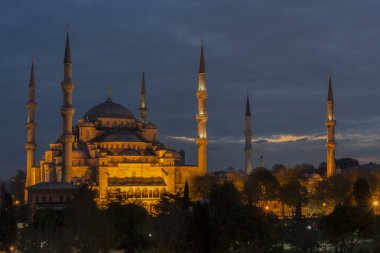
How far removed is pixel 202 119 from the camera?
225ft

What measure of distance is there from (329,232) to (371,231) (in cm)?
214

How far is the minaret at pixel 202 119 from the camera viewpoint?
68.4 metres

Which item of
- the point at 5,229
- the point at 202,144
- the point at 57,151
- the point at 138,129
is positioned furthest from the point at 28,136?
the point at 5,229

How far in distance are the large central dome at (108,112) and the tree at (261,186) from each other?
17115 mm

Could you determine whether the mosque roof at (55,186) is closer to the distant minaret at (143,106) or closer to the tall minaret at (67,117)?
the tall minaret at (67,117)

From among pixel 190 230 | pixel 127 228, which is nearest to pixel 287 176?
Result: pixel 127 228

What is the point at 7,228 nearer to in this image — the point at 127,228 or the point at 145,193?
the point at 127,228

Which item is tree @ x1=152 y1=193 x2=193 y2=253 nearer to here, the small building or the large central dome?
the small building

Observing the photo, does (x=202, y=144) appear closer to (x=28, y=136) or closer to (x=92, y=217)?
(x=28, y=136)

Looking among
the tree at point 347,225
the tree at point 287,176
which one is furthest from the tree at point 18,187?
the tree at point 347,225

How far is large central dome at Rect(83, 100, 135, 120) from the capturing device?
2950 inches

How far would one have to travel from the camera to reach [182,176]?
7019cm

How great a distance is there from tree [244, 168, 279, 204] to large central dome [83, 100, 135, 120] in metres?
17.1

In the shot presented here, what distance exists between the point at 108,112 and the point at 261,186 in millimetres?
19766
